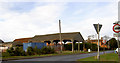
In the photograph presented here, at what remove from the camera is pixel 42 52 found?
30422mm

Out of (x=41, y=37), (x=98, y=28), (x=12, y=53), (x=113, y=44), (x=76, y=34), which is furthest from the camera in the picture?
(x=113, y=44)

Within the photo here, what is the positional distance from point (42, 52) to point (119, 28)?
2235 centimetres

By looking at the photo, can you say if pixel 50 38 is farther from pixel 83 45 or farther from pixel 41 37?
pixel 83 45

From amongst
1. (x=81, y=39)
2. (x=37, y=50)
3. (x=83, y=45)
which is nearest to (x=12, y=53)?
(x=37, y=50)

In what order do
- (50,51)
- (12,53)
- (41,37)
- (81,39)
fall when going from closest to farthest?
(12,53) < (50,51) < (81,39) < (41,37)

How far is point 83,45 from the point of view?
51.5m

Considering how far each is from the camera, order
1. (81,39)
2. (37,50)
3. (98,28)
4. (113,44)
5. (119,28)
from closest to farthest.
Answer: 1. (119,28)
2. (98,28)
3. (37,50)
4. (81,39)
5. (113,44)

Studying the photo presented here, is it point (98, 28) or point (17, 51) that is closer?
point (98, 28)

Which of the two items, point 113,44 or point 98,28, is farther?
point 113,44

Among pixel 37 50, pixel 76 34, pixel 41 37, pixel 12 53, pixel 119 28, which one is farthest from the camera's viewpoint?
pixel 41 37

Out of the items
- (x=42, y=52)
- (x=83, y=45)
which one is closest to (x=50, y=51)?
(x=42, y=52)

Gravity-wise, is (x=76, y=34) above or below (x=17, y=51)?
above

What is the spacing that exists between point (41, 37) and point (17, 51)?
24.8m

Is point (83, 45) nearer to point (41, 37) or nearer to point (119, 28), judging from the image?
point (41, 37)
